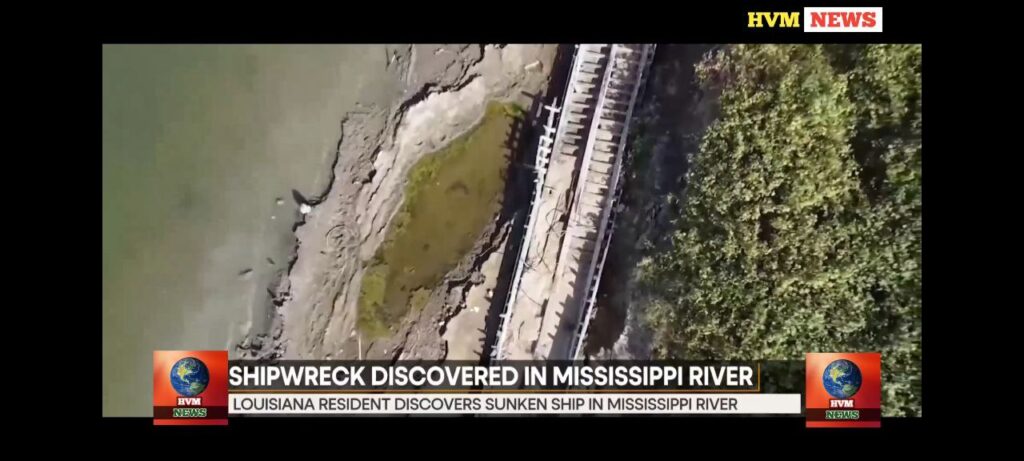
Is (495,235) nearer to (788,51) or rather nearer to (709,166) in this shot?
(709,166)

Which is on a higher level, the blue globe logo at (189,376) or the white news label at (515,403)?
the blue globe logo at (189,376)

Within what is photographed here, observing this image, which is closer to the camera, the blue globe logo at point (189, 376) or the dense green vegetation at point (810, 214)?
the dense green vegetation at point (810, 214)

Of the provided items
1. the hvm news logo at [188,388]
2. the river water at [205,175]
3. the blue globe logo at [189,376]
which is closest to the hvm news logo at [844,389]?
the river water at [205,175]

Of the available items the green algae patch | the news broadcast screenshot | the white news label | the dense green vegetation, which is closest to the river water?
the news broadcast screenshot

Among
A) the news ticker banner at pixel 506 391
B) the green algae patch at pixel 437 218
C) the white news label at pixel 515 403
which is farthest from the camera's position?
the green algae patch at pixel 437 218

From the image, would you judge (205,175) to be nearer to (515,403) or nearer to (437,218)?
(437,218)
